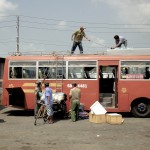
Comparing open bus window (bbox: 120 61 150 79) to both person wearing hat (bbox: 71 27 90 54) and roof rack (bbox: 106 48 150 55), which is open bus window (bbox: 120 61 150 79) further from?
person wearing hat (bbox: 71 27 90 54)

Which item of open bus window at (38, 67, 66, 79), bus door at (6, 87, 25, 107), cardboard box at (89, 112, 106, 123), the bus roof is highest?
the bus roof

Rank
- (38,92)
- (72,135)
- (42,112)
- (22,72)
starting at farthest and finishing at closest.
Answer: (22,72) → (38,92) → (42,112) → (72,135)

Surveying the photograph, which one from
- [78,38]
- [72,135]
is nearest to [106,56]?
[78,38]

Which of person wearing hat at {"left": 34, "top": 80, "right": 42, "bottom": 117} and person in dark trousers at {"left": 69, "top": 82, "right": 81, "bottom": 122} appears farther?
person wearing hat at {"left": 34, "top": 80, "right": 42, "bottom": 117}

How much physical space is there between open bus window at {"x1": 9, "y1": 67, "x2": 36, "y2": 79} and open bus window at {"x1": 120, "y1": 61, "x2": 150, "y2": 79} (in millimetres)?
4341

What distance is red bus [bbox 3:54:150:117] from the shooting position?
55.3ft

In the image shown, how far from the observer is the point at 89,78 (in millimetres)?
17094

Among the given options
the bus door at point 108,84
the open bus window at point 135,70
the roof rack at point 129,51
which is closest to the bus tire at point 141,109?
the bus door at point 108,84

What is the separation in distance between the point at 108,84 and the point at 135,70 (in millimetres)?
1636

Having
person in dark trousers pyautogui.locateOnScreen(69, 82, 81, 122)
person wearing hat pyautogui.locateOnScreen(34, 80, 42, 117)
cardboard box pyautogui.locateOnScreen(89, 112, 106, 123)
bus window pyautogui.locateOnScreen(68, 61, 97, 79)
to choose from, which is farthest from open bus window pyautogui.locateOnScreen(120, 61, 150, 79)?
person wearing hat pyautogui.locateOnScreen(34, 80, 42, 117)

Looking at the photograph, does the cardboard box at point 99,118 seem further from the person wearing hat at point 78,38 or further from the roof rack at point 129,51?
the person wearing hat at point 78,38

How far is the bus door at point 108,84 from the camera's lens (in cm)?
1712

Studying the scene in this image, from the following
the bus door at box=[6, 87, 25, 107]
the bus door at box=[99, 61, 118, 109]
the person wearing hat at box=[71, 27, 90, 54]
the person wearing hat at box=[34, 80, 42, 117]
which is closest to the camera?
the person wearing hat at box=[34, 80, 42, 117]

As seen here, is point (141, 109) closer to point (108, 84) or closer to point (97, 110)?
point (108, 84)
